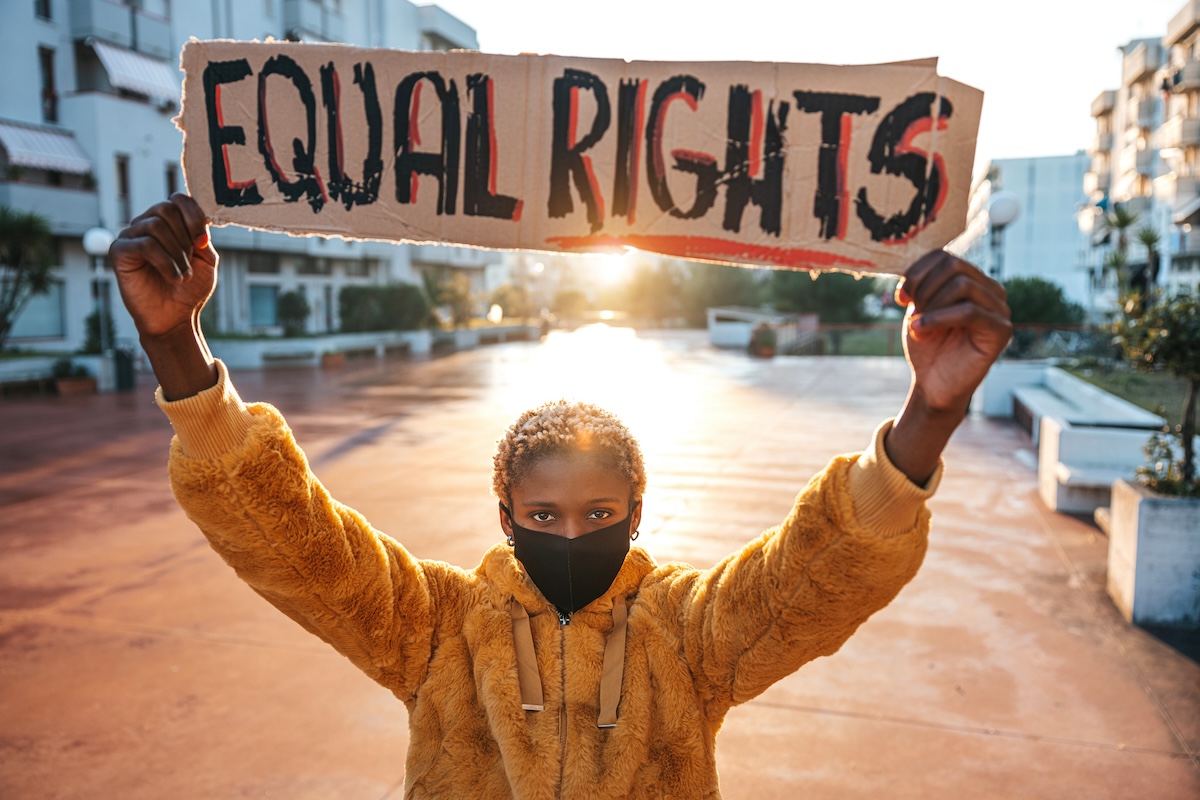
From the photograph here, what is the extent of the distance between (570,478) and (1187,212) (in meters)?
36.3

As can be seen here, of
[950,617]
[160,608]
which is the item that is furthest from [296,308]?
[950,617]

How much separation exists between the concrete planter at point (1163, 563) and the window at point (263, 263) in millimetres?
31455

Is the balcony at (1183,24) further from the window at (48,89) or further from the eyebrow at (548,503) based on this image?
the eyebrow at (548,503)

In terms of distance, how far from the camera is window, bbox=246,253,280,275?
32344 millimetres

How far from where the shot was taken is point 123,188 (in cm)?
2681

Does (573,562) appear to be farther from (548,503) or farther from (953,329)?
(953,329)

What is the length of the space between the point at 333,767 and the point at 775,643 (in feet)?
9.28

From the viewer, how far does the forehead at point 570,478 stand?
177 cm

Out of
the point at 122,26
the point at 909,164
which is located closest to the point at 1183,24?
the point at 122,26

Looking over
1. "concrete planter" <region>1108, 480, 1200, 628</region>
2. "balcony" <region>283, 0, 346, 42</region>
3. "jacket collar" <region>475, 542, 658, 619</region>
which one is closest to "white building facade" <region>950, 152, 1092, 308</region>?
"balcony" <region>283, 0, 346, 42</region>

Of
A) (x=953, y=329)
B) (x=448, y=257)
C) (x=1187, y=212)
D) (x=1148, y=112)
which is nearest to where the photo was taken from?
(x=953, y=329)

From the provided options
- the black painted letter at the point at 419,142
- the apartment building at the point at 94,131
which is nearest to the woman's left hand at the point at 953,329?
the black painted letter at the point at 419,142

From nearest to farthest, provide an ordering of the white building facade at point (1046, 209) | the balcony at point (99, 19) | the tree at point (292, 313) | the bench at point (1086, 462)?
the bench at point (1086, 462) < the balcony at point (99, 19) < the tree at point (292, 313) < the white building facade at point (1046, 209)

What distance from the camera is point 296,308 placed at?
2828 centimetres
